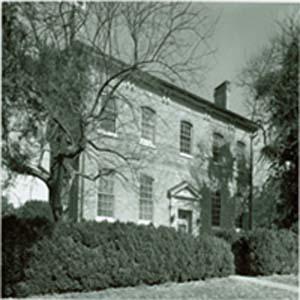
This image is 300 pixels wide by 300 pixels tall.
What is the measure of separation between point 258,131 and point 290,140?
175 inches

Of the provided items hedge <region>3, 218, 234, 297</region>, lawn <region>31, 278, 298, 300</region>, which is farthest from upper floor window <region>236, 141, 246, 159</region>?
lawn <region>31, 278, 298, 300</region>

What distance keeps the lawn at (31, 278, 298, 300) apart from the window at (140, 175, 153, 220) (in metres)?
8.83

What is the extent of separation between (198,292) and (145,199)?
10.3 metres

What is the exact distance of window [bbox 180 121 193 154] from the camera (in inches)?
1004

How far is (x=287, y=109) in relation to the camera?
24.7 meters

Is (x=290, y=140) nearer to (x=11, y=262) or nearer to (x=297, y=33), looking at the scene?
(x=297, y=33)

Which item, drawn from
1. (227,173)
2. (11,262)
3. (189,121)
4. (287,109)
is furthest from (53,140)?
(227,173)

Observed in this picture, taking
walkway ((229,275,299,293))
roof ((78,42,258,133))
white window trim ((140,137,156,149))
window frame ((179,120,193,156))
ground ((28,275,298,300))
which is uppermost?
roof ((78,42,258,133))

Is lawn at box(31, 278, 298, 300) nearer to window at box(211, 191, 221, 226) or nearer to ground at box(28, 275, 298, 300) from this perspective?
ground at box(28, 275, 298, 300)

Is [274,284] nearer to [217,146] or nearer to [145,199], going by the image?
[145,199]

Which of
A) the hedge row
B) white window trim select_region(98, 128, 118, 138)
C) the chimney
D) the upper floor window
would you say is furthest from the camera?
the chimney

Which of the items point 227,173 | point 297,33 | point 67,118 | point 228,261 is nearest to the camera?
point 67,118

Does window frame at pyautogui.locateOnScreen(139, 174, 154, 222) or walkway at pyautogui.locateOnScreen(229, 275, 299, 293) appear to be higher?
window frame at pyautogui.locateOnScreen(139, 174, 154, 222)

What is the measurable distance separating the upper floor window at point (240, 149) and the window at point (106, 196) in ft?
36.1
